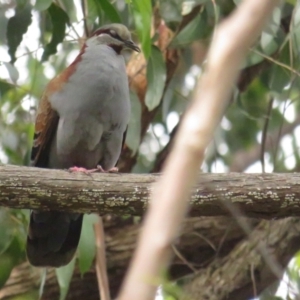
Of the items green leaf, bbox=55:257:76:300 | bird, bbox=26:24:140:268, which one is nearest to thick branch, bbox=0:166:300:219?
bird, bbox=26:24:140:268

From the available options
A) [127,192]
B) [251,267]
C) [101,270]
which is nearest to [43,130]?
[101,270]

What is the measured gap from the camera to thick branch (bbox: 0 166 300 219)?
209 cm

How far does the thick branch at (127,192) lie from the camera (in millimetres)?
2090

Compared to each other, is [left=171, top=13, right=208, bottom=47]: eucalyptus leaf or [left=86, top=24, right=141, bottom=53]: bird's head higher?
[left=86, top=24, right=141, bottom=53]: bird's head

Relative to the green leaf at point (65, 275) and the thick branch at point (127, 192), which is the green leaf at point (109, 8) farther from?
the green leaf at point (65, 275)

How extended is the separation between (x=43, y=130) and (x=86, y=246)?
1.88 feet

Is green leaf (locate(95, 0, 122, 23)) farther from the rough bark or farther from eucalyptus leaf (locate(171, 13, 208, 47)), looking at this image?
the rough bark

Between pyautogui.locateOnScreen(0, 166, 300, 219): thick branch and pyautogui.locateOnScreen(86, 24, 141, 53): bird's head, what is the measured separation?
1.19 metres

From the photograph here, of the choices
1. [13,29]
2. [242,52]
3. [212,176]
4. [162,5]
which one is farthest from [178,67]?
[242,52]

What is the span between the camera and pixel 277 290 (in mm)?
3547

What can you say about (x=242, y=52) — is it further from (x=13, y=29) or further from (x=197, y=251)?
(x=197, y=251)

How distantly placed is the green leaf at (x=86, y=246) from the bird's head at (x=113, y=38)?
861mm

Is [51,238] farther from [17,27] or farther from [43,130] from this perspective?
[17,27]

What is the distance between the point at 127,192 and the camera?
84.0 inches
